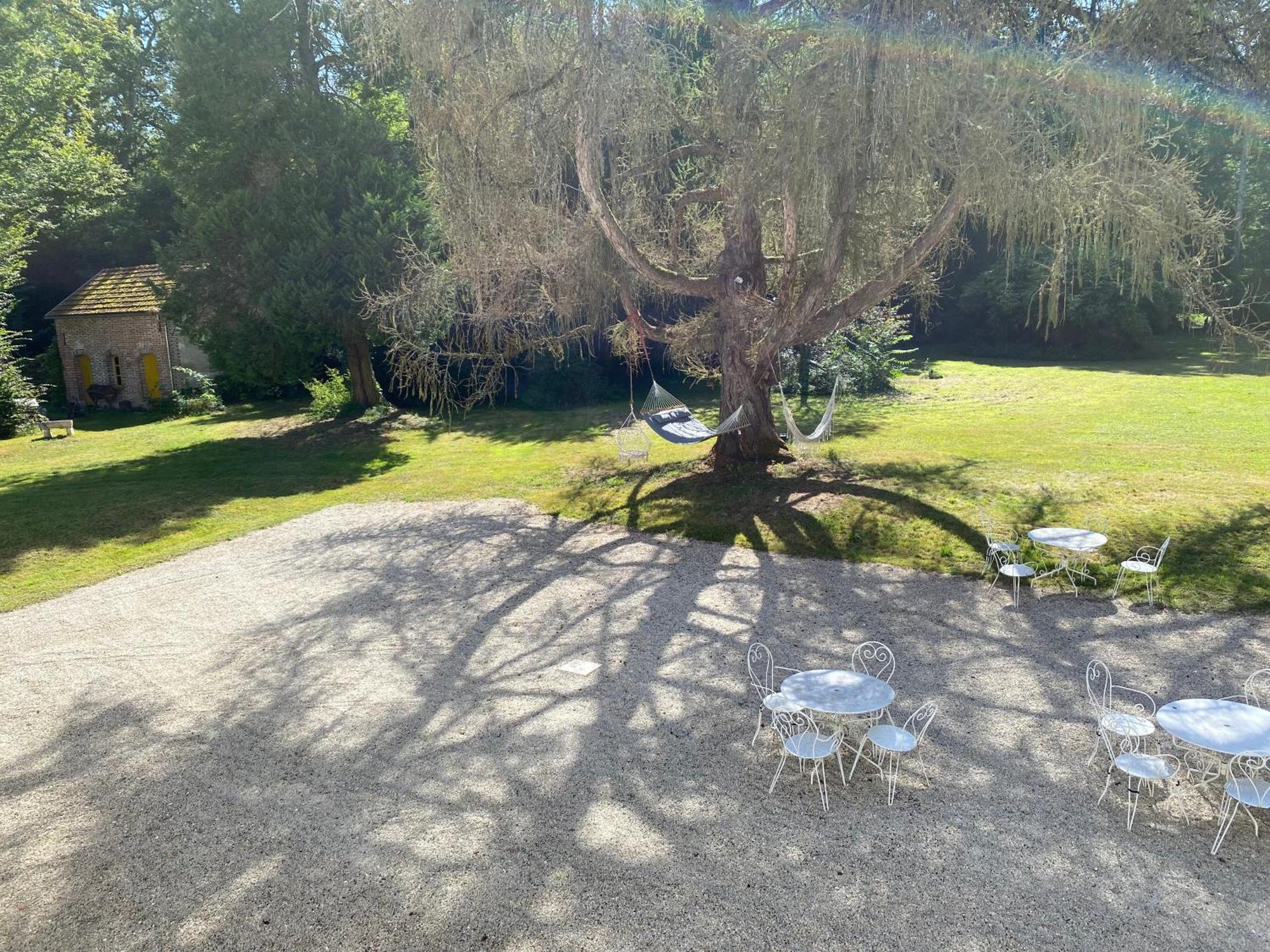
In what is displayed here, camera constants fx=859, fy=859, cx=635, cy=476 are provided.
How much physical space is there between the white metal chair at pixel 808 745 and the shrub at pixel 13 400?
2217cm

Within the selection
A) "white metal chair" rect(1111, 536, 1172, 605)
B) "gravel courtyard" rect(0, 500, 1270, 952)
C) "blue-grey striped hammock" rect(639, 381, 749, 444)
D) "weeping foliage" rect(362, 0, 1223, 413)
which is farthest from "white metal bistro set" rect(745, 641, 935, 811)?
"blue-grey striped hammock" rect(639, 381, 749, 444)

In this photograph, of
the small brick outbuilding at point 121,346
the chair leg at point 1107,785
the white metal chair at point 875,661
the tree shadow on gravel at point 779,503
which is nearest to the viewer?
the chair leg at point 1107,785

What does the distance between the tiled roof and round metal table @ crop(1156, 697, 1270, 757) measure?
85.6 feet

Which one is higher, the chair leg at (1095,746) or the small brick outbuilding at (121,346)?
the small brick outbuilding at (121,346)

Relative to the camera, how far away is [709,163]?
11781 millimetres

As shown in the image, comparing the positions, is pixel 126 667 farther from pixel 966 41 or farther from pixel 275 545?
pixel 966 41

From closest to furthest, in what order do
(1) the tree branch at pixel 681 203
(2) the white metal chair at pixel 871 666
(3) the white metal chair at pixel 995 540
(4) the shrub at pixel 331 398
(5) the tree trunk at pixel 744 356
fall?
(2) the white metal chair at pixel 871 666, (3) the white metal chair at pixel 995 540, (5) the tree trunk at pixel 744 356, (1) the tree branch at pixel 681 203, (4) the shrub at pixel 331 398

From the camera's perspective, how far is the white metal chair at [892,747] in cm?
496

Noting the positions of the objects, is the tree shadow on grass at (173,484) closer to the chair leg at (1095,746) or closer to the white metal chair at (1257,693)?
the chair leg at (1095,746)

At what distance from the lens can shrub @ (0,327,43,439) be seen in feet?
67.6

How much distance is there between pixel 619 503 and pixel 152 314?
62.4 feet

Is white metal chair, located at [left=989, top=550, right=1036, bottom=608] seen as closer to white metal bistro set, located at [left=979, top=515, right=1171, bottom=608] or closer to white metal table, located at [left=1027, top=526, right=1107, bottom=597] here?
white metal bistro set, located at [left=979, top=515, right=1171, bottom=608]

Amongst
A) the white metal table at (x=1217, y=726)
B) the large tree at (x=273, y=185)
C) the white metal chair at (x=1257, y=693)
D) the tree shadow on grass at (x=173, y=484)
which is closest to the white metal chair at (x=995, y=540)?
the white metal chair at (x=1257, y=693)

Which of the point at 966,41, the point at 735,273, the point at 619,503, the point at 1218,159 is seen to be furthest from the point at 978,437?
the point at 1218,159
